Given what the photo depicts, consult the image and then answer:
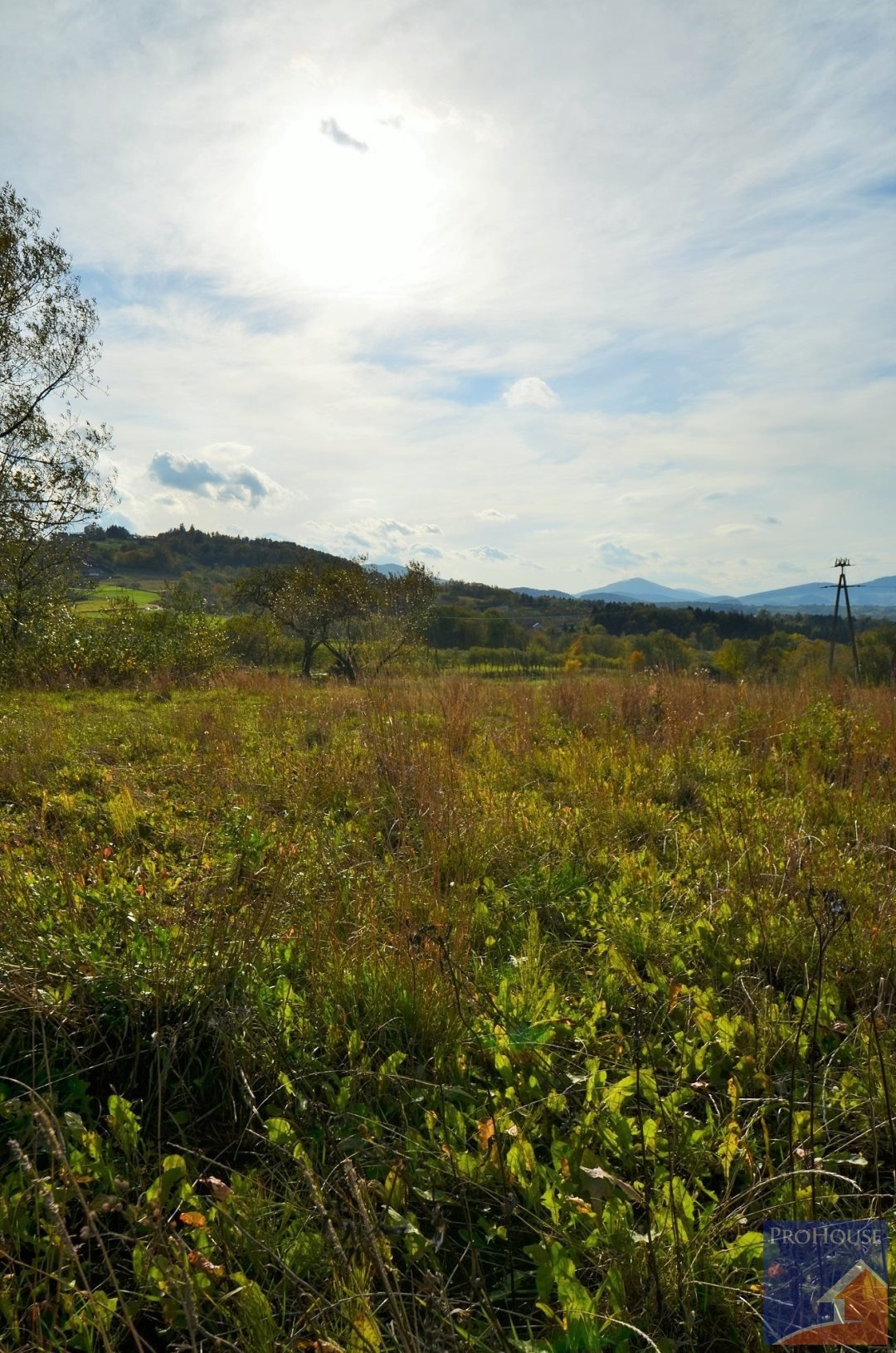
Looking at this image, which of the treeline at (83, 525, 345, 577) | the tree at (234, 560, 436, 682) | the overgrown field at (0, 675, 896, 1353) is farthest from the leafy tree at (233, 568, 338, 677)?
the treeline at (83, 525, 345, 577)

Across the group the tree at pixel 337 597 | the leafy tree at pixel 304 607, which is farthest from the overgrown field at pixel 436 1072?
the leafy tree at pixel 304 607

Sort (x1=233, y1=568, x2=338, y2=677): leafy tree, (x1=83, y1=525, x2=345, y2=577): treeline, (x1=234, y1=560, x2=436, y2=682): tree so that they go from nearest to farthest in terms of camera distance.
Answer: (x1=234, y1=560, x2=436, y2=682): tree < (x1=233, y1=568, x2=338, y2=677): leafy tree < (x1=83, y1=525, x2=345, y2=577): treeline

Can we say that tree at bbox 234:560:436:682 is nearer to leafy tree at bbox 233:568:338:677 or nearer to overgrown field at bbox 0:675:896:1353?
leafy tree at bbox 233:568:338:677

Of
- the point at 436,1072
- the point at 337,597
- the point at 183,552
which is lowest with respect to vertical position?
the point at 436,1072

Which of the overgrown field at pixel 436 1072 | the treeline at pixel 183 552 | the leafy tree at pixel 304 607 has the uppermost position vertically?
the treeline at pixel 183 552

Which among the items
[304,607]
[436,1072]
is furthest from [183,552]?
[436,1072]

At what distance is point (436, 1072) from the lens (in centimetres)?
214

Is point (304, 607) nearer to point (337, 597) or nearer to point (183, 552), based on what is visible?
point (337, 597)

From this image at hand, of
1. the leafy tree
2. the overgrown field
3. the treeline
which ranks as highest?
the treeline

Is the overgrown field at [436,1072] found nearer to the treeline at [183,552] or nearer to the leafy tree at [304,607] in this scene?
the leafy tree at [304,607]

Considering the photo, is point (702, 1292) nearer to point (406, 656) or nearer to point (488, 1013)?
point (488, 1013)

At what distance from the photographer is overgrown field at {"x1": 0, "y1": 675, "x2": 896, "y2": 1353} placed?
1453 millimetres

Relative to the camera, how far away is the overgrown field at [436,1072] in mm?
1453

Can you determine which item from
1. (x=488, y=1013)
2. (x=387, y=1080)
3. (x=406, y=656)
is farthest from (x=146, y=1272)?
(x=406, y=656)
